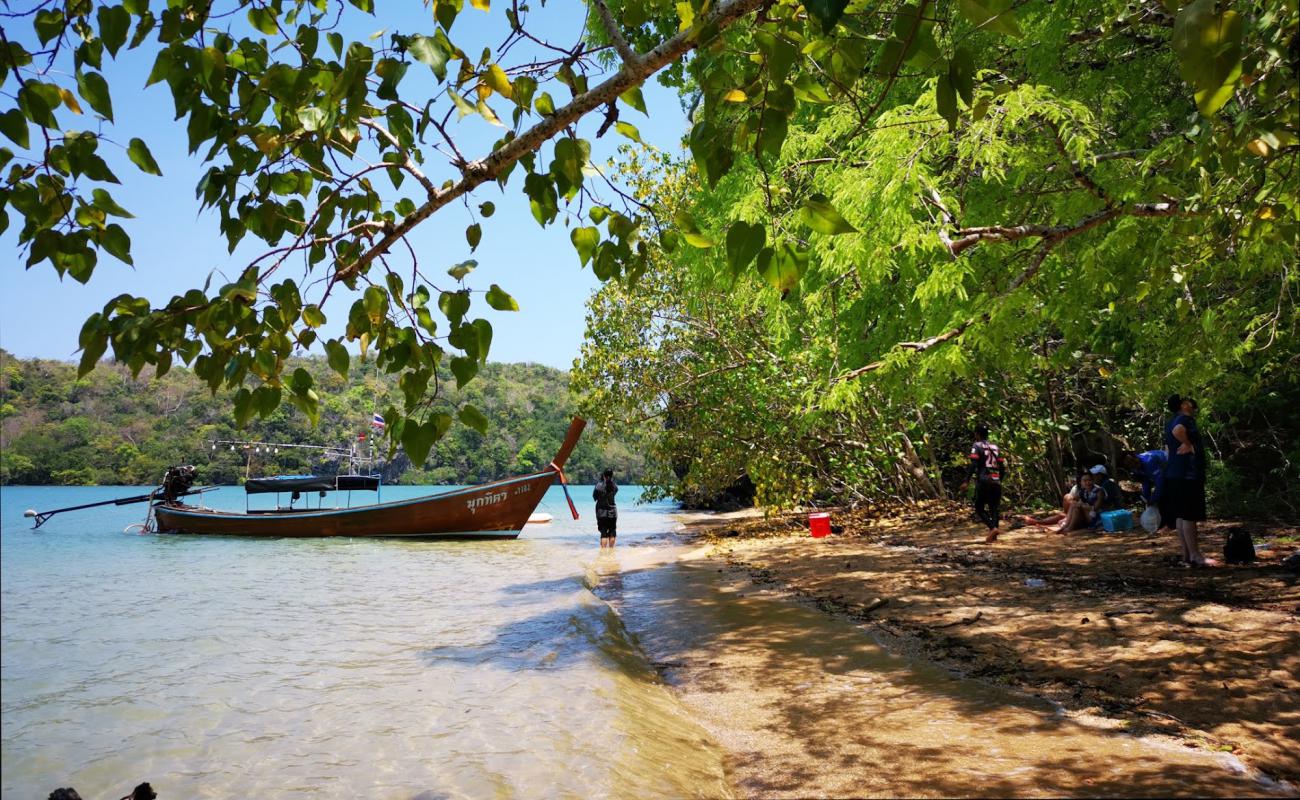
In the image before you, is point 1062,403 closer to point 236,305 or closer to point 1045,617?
point 1045,617

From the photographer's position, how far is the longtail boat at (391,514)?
22969 millimetres

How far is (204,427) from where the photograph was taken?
91.2 feet

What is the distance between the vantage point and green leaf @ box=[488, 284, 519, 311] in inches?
87.8

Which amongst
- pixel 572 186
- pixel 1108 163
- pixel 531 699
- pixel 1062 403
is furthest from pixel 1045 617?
pixel 1062 403

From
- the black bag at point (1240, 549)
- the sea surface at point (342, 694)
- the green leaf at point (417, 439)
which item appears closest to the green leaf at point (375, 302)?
the green leaf at point (417, 439)

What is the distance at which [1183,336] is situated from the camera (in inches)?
294

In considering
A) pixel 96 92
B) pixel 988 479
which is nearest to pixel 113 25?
pixel 96 92

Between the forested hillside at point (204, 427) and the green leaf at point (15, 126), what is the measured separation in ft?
1.76

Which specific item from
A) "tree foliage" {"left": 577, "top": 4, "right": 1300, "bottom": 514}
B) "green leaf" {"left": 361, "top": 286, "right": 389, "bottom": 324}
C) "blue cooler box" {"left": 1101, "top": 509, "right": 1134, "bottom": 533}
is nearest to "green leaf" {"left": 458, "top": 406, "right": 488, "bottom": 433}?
"green leaf" {"left": 361, "top": 286, "right": 389, "bottom": 324}

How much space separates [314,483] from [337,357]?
77.3 ft

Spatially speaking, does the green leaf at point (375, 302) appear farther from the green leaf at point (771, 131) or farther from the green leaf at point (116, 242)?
the green leaf at point (771, 131)

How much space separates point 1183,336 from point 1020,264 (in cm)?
163

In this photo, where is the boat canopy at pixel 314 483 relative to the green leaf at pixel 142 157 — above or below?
below

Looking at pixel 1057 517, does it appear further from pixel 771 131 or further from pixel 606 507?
pixel 771 131
